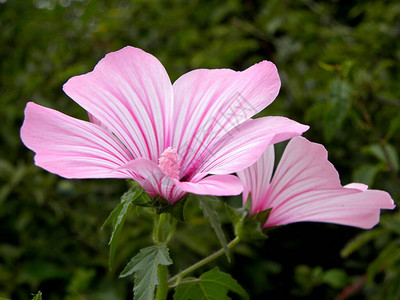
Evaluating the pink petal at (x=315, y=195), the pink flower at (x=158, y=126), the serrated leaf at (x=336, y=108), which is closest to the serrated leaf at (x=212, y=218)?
the pink flower at (x=158, y=126)

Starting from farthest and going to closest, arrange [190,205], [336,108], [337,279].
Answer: [190,205]
[337,279]
[336,108]

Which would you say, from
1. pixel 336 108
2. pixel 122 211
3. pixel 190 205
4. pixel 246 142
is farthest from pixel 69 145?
pixel 190 205

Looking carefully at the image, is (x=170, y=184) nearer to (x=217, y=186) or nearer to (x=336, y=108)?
(x=217, y=186)

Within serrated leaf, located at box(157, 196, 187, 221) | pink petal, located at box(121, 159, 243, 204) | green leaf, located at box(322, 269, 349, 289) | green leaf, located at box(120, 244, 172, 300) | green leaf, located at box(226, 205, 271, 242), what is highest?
pink petal, located at box(121, 159, 243, 204)

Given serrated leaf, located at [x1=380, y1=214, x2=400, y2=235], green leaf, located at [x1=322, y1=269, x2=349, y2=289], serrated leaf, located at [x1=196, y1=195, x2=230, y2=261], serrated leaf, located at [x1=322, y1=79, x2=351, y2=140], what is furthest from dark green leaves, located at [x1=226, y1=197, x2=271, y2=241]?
green leaf, located at [x1=322, y1=269, x2=349, y2=289]

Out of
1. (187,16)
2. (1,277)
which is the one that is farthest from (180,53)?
(1,277)

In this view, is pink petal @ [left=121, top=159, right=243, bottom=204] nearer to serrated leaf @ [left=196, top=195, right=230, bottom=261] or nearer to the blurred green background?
serrated leaf @ [left=196, top=195, right=230, bottom=261]
